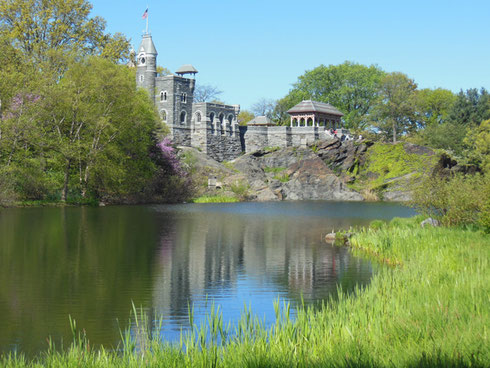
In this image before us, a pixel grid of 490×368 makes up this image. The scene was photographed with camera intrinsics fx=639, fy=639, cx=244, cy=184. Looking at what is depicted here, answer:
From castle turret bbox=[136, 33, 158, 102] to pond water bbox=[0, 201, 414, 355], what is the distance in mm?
40675

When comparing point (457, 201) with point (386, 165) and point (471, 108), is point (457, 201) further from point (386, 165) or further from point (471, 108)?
point (471, 108)

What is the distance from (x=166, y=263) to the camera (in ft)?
69.3

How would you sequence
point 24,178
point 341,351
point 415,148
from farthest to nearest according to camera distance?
point 415,148
point 24,178
point 341,351

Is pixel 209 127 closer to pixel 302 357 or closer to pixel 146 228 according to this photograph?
pixel 146 228

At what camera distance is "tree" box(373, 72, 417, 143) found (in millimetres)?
93062

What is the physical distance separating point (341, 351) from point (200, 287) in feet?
29.5

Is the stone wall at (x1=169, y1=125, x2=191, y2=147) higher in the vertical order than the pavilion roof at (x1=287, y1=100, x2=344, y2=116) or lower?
lower

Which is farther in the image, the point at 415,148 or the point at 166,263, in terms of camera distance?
the point at 415,148

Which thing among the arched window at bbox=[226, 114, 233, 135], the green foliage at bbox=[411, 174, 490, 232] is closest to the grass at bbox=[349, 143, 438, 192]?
the arched window at bbox=[226, 114, 233, 135]

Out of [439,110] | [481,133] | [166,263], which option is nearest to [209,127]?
[481,133]

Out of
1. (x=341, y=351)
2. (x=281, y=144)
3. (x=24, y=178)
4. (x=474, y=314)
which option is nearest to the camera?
(x=341, y=351)

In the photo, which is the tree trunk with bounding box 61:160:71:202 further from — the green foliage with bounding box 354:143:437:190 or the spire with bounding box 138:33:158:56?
the green foliage with bounding box 354:143:437:190

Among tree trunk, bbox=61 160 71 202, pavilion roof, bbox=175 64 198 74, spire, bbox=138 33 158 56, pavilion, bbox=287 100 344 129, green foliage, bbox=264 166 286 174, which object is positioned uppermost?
spire, bbox=138 33 158 56

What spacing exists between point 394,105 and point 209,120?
97.8 feet
